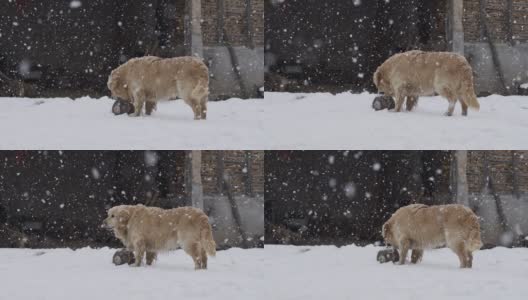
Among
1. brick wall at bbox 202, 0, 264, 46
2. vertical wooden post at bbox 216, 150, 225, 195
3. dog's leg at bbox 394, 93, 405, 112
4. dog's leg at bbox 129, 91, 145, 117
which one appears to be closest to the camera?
dog's leg at bbox 129, 91, 145, 117

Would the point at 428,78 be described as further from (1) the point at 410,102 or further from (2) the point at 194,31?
(2) the point at 194,31

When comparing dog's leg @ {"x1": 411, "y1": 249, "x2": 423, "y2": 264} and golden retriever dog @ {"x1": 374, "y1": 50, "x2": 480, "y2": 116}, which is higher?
golden retriever dog @ {"x1": 374, "y1": 50, "x2": 480, "y2": 116}

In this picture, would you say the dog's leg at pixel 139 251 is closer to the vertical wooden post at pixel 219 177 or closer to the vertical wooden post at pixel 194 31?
the vertical wooden post at pixel 219 177

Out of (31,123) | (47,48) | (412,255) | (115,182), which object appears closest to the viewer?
(412,255)

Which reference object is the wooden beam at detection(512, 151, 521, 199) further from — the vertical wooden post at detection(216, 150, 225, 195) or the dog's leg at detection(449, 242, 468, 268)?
the vertical wooden post at detection(216, 150, 225, 195)

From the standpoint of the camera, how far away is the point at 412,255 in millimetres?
12734

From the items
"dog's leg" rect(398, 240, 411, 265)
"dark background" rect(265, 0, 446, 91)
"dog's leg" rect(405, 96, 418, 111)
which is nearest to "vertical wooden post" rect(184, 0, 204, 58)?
"dark background" rect(265, 0, 446, 91)

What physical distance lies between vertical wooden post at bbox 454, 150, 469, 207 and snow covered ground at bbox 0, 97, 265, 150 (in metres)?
3.44

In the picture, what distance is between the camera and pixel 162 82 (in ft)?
44.5

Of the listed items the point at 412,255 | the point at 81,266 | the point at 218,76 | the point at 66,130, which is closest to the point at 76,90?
the point at 218,76

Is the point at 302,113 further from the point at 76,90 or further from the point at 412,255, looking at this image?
the point at 76,90

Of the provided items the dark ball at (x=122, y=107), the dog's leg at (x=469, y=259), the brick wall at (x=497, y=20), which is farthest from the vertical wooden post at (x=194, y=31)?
the dog's leg at (x=469, y=259)

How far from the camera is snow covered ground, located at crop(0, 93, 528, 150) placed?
41.4 feet

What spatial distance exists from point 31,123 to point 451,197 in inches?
267
